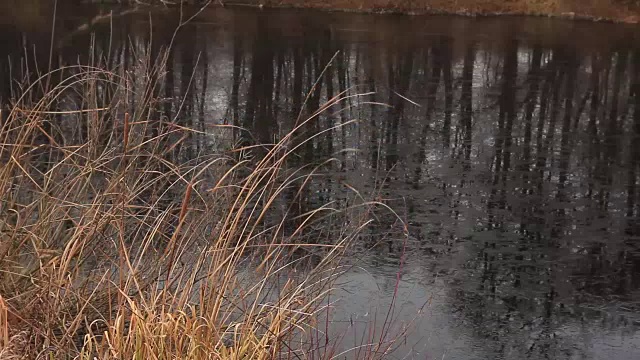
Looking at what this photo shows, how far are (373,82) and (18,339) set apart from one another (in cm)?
1287

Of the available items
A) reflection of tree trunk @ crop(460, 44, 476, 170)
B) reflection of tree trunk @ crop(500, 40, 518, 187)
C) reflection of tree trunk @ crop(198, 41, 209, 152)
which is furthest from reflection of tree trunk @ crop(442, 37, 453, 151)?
reflection of tree trunk @ crop(198, 41, 209, 152)

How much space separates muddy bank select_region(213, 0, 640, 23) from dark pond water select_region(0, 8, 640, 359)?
3.36 meters

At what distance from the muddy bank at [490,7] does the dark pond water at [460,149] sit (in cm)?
336

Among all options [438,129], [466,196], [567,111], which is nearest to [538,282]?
[466,196]

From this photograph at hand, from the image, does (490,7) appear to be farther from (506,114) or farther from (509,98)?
(506,114)

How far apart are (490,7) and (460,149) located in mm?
18192

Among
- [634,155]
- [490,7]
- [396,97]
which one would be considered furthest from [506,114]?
[490,7]

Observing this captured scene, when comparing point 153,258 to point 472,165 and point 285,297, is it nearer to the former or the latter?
point 285,297

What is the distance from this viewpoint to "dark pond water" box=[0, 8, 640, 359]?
24.2 ft

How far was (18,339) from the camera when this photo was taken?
495cm

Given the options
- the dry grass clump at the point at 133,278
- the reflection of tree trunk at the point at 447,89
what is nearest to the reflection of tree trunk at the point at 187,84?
the reflection of tree trunk at the point at 447,89

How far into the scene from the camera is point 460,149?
41.7 ft

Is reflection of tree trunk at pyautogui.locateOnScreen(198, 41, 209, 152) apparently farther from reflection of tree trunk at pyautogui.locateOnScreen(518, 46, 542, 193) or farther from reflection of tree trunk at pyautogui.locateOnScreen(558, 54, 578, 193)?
reflection of tree trunk at pyautogui.locateOnScreen(558, 54, 578, 193)

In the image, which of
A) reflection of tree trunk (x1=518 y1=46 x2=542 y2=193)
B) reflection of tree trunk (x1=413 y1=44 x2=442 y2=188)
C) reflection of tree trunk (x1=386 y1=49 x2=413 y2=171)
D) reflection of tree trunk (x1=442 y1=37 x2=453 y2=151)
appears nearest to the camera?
reflection of tree trunk (x1=413 y1=44 x2=442 y2=188)
